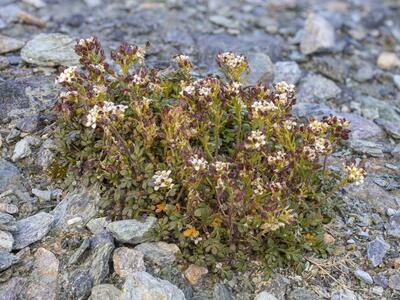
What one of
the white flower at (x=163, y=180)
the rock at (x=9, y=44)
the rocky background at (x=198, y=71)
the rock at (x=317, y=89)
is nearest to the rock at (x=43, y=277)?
the rocky background at (x=198, y=71)

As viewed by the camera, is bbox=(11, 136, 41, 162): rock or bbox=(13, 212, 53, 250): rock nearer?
bbox=(13, 212, 53, 250): rock

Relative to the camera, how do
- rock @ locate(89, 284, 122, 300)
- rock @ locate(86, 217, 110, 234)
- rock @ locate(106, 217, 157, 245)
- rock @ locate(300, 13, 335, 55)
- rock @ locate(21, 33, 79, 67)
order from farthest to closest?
rock @ locate(300, 13, 335, 55)
rock @ locate(21, 33, 79, 67)
rock @ locate(86, 217, 110, 234)
rock @ locate(106, 217, 157, 245)
rock @ locate(89, 284, 122, 300)

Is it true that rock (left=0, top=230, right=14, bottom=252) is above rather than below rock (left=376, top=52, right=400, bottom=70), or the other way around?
above

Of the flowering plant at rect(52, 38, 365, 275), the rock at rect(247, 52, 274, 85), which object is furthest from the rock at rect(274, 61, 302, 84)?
the flowering plant at rect(52, 38, 365, 275)

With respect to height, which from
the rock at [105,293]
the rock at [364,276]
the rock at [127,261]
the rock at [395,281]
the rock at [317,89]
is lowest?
the rock at [395,281]

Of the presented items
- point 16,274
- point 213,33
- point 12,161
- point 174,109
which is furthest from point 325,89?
point 16,274

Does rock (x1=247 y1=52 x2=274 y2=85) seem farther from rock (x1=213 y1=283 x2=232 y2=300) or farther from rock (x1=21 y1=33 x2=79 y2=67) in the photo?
rock (x1=213 y1=283 x2=232 y2=300)

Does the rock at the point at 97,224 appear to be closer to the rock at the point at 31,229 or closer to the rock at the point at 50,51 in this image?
the rock at the point at 31,229

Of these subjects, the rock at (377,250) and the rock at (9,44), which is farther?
the rock at (9,44)
